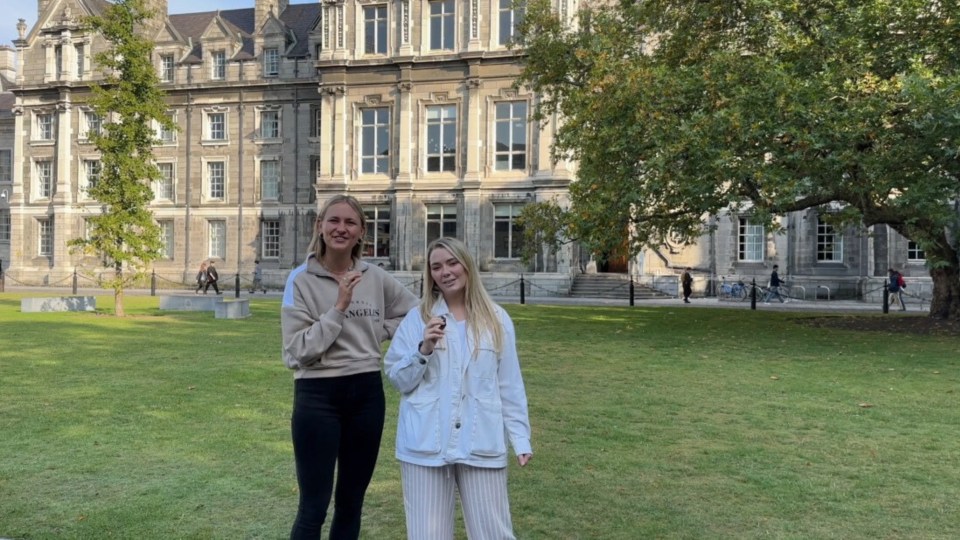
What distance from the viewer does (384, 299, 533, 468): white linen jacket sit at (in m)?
3.30

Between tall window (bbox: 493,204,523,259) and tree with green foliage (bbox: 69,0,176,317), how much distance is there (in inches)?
668

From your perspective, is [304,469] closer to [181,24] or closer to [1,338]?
[1,338]

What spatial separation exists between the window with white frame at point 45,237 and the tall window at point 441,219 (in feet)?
82.3

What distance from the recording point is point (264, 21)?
142 ft

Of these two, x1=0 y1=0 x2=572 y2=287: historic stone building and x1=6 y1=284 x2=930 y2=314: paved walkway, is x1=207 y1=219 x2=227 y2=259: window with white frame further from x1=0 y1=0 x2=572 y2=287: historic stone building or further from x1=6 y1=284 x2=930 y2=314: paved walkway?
x1=6 y1=284 x2=930 y2=314: paved walkway

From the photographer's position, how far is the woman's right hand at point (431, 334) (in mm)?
3244

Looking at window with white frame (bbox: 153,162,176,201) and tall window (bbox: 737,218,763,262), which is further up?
window with white frame (bbox: 153,162,176,201)

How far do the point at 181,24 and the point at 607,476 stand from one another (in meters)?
51.2

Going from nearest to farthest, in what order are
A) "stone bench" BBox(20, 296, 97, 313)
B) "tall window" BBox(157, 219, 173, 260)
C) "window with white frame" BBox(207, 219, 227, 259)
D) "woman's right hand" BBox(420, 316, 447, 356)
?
"woman's right hand" BBox(420, 316, 447, 356) < "stone bench" BBox(20, 296, 97, 313) < "window with white frame" BBox(207, 219, 227, 259) < "tall window" BBox(157, 219, 173, 260)

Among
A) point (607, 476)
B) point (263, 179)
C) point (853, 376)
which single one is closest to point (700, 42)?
point (853, 376)

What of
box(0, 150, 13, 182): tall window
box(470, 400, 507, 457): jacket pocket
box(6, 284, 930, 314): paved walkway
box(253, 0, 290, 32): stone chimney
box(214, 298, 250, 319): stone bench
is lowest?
box(6, 284, 930, 314): paved walkway

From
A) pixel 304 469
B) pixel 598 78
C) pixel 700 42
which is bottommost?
pixel 304 469

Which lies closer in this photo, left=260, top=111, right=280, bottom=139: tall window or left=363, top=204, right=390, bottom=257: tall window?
left=363, top=204, right=390, bottom=257: tall window

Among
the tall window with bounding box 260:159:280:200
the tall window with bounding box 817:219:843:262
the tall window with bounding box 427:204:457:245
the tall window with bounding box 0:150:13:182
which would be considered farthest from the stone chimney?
the tall window with bounding box 817:219:843:262
